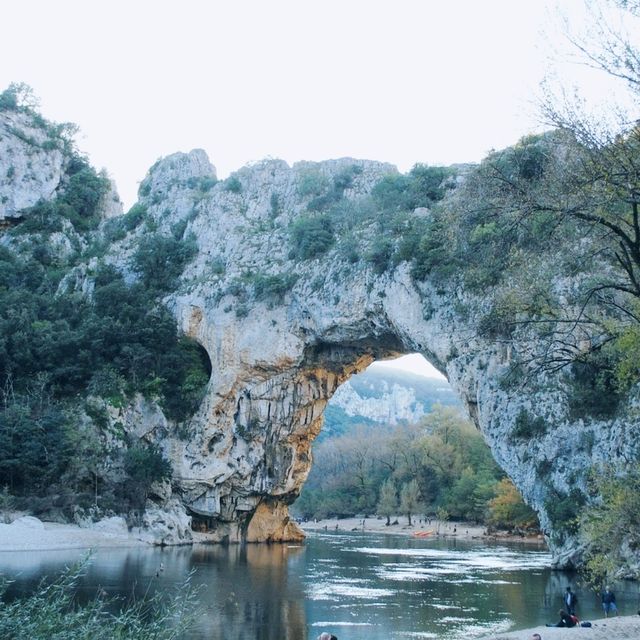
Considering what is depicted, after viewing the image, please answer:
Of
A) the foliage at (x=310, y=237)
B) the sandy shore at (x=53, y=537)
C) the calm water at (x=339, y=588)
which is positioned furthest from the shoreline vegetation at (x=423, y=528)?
the sandy shore at (x=53, y=537)

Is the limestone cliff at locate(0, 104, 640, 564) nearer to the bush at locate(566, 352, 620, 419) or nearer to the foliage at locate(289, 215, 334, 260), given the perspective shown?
the foliage at locate(289, 215, 334, 260)

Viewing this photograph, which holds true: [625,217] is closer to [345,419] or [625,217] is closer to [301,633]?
[301,633]

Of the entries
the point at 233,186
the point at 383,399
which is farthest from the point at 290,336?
the point at 383,399

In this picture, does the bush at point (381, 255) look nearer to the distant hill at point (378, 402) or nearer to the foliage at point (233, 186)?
the foliage at point (233, 186)

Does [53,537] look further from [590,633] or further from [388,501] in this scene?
[388,501]

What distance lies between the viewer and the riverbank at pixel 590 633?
15.5 m

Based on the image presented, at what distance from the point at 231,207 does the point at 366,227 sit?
11724 millimetres

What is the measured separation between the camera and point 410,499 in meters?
67.4

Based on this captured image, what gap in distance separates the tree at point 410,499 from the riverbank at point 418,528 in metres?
1.14

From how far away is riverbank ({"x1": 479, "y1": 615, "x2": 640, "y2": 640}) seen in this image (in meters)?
15.5

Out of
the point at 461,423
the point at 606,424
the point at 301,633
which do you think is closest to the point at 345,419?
the point at 461,423

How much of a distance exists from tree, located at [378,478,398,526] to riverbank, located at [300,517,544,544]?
40.7 inches

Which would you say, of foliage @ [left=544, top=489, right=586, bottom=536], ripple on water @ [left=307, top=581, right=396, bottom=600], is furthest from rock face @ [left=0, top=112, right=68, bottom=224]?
foliage @ [left=544, top=489, right=586, bottom=536]

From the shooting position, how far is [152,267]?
48.1m
